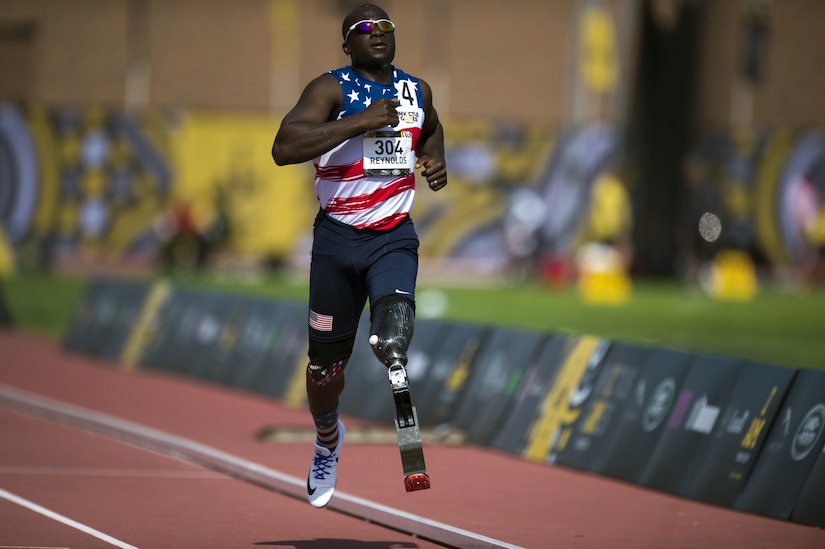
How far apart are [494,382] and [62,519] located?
4.85 meters

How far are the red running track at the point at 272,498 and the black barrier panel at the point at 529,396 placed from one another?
0.19 meters

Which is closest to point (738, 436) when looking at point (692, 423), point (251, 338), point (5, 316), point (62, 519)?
point (692, 423)

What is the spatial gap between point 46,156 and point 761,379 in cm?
2908

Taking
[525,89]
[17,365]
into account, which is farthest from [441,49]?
[17,365]

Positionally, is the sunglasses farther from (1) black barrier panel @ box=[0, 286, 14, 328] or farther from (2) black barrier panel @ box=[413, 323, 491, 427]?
(1) black barrier panel @ box=[0, 286, 14, 328]

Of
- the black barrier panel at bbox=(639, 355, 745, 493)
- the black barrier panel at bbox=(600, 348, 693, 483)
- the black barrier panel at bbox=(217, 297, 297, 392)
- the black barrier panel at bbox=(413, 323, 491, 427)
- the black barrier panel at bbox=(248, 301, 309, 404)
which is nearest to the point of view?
the black barrier panel at bbox=(639, 355, 745, 493)

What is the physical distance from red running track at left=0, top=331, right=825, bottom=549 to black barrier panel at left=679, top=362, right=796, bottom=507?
0.15m

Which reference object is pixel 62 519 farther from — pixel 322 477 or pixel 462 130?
pixel 462 130

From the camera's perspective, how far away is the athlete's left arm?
833 cm

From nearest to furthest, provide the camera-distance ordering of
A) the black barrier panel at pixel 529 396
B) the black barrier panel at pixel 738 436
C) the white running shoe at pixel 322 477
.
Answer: the white running shoe at pixel 322 477
the black barrier panel at pixel 738 436
the black barrier panel at pixel 529 396

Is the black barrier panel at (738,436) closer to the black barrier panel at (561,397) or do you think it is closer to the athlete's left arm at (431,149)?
the black barrier panel at (561,397)

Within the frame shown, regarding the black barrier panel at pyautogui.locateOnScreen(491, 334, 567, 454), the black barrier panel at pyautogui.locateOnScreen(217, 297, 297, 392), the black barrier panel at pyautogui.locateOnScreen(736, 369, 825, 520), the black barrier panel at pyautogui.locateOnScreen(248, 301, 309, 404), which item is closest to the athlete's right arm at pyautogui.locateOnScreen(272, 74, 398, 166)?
the black barrier panel at pyautogui.locateOnScreen(736, 369, 825, 520)

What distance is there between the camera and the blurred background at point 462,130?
3644 centimetres

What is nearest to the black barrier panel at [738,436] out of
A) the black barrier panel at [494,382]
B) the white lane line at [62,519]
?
the black barrier panel at [494,382]
